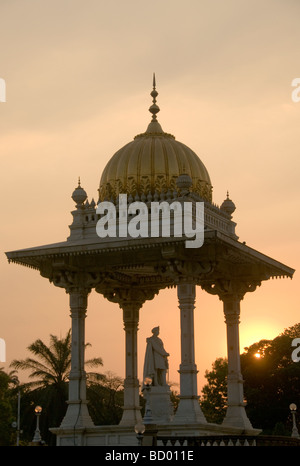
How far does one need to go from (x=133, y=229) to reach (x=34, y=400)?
2388cm

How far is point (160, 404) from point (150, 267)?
17.5 ft

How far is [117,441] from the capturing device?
33250 millimetres

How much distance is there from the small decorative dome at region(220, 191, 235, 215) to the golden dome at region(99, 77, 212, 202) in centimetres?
131

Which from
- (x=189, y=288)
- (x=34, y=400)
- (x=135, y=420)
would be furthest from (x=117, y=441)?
(x=34, y=400)

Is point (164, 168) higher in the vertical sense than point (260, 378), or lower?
higher

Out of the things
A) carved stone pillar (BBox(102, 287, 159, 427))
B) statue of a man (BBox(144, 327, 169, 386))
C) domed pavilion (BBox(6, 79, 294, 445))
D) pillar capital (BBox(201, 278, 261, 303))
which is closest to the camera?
domed pavilion (BBox(6, 79, 294, 445))

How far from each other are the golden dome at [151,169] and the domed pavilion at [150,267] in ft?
0.12

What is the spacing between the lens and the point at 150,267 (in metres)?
36.1

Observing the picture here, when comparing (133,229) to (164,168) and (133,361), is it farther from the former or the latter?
(133,361)

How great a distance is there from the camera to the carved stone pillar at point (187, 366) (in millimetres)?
31906

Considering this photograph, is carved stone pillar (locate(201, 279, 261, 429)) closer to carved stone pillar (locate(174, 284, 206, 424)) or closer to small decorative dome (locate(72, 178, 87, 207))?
carved stone pillar (locate(174, 284, 206, 424))

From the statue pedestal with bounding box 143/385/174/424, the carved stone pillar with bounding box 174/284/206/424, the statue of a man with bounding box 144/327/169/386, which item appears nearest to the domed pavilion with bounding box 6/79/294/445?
the carved stone pillar with bounding box 174/284/206/424

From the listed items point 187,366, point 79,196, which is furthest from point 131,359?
point 79,196

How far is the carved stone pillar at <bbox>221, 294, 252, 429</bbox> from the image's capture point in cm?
3628
